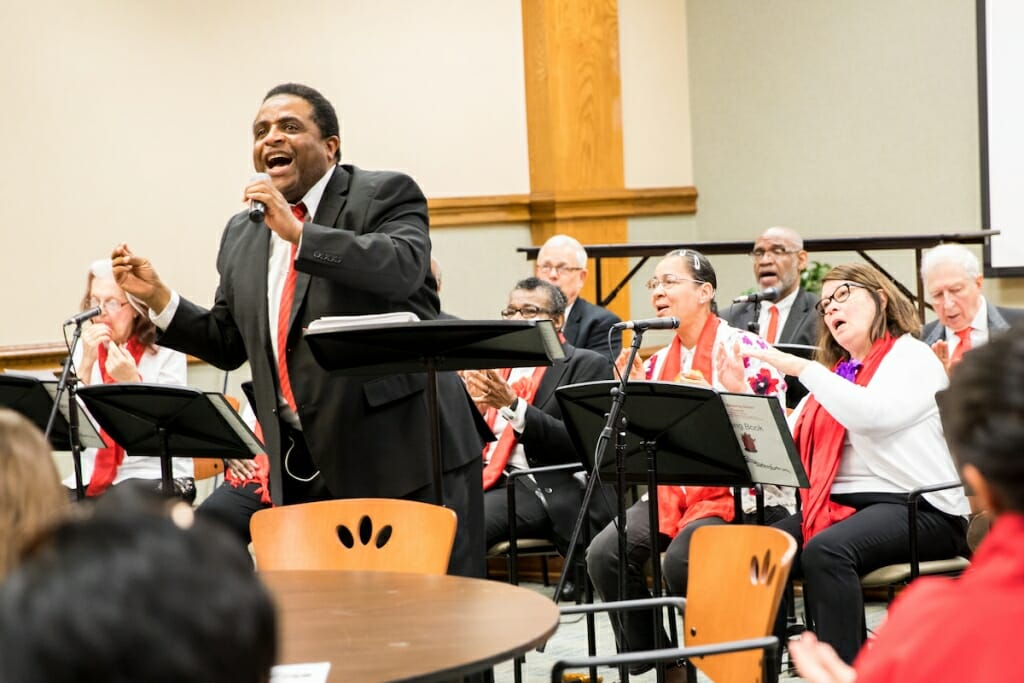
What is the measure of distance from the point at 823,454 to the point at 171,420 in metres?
2.02

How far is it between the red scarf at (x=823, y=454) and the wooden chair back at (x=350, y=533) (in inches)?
60.2

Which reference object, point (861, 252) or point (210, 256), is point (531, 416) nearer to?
point (861, 252)

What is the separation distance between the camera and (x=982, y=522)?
4012 millimetres

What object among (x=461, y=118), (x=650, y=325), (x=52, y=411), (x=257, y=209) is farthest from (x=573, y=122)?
(x=257, y=209)

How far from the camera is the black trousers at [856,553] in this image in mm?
4059

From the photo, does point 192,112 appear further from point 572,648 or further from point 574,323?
point 572,648

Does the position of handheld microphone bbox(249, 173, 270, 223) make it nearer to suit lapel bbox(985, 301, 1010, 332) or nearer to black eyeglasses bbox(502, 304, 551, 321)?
black eyeglasses bbox(502, 304, 551, 321)

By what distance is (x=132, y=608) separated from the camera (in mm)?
803

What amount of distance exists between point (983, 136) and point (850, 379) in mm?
4041

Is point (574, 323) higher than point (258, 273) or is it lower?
lower

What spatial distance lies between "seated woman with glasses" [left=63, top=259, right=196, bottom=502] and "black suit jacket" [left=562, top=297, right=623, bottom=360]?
1639 millimetres

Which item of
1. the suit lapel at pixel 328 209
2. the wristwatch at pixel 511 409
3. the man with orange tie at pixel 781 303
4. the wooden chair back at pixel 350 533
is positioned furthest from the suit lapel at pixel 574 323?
the wooden chair back at pixel 350 533

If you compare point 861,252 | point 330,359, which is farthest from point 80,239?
point 330,359

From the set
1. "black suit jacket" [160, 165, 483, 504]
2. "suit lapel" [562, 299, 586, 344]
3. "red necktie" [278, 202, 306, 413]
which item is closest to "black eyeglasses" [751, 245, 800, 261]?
"suit lapel" [562, 299, 586, 344]
